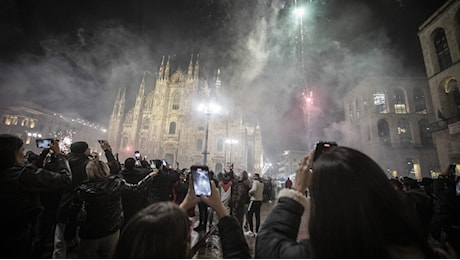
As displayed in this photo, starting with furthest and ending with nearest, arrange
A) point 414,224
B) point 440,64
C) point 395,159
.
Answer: point 395,159, point 440,64, point 414,224

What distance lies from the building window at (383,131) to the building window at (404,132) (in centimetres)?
142

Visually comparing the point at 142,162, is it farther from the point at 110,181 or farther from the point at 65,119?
the point at 65,119

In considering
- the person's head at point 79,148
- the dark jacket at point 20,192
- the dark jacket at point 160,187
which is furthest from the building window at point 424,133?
the dark jacket at point 20,192

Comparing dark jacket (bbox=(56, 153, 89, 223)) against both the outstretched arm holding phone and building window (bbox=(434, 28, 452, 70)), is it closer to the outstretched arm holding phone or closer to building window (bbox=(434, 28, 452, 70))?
the outstretched arm holding phone

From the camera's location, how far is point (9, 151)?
2092 millimetres

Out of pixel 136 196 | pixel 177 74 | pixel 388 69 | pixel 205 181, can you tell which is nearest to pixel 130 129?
pixel 177 74

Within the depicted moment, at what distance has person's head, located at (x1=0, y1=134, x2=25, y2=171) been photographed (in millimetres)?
2045

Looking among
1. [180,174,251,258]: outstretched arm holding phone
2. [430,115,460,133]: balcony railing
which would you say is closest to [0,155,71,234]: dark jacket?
[180,174,251,258]: outstretched arm holding phone

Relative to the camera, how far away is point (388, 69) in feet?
95.9

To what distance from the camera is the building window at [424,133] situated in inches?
1100

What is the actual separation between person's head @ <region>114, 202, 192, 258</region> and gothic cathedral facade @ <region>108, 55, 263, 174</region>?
32984 mm

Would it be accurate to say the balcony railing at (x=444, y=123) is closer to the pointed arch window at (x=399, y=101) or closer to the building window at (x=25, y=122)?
the pointed arch window at (x=399, y=101)

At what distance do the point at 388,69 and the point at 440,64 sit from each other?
1412 centimetres

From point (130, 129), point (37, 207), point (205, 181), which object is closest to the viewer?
point (205, 181)
